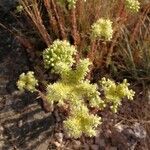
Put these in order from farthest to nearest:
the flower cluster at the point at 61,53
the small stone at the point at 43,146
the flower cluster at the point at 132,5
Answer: the small stone at the point at 43,146
the flower cluster at the point at 132,5
the flower cluster at the point at 61,53

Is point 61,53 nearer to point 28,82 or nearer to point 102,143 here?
point 28,82

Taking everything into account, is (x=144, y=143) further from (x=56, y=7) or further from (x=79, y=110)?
(x=56, y=7)

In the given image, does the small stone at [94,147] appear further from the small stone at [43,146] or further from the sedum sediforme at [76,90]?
the sedum sediforme at [76,90]

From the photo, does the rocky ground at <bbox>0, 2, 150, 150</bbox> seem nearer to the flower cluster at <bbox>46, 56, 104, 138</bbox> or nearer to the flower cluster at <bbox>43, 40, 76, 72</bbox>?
the flower cluster at <bbox>46, 56, 104, 138</bbox>

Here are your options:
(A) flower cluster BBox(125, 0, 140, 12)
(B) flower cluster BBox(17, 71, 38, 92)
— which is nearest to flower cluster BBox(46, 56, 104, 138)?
(B) flower cluster BBox(17, 71, 38, 92)

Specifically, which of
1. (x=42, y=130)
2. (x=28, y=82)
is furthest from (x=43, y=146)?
(x=28, y=82)

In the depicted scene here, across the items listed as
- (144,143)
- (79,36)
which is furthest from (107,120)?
(79,36)

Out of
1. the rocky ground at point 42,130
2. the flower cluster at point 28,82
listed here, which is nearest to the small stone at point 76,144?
the rocky ground at point 42,130

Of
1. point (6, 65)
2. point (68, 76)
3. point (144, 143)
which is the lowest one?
point (144, 143)
